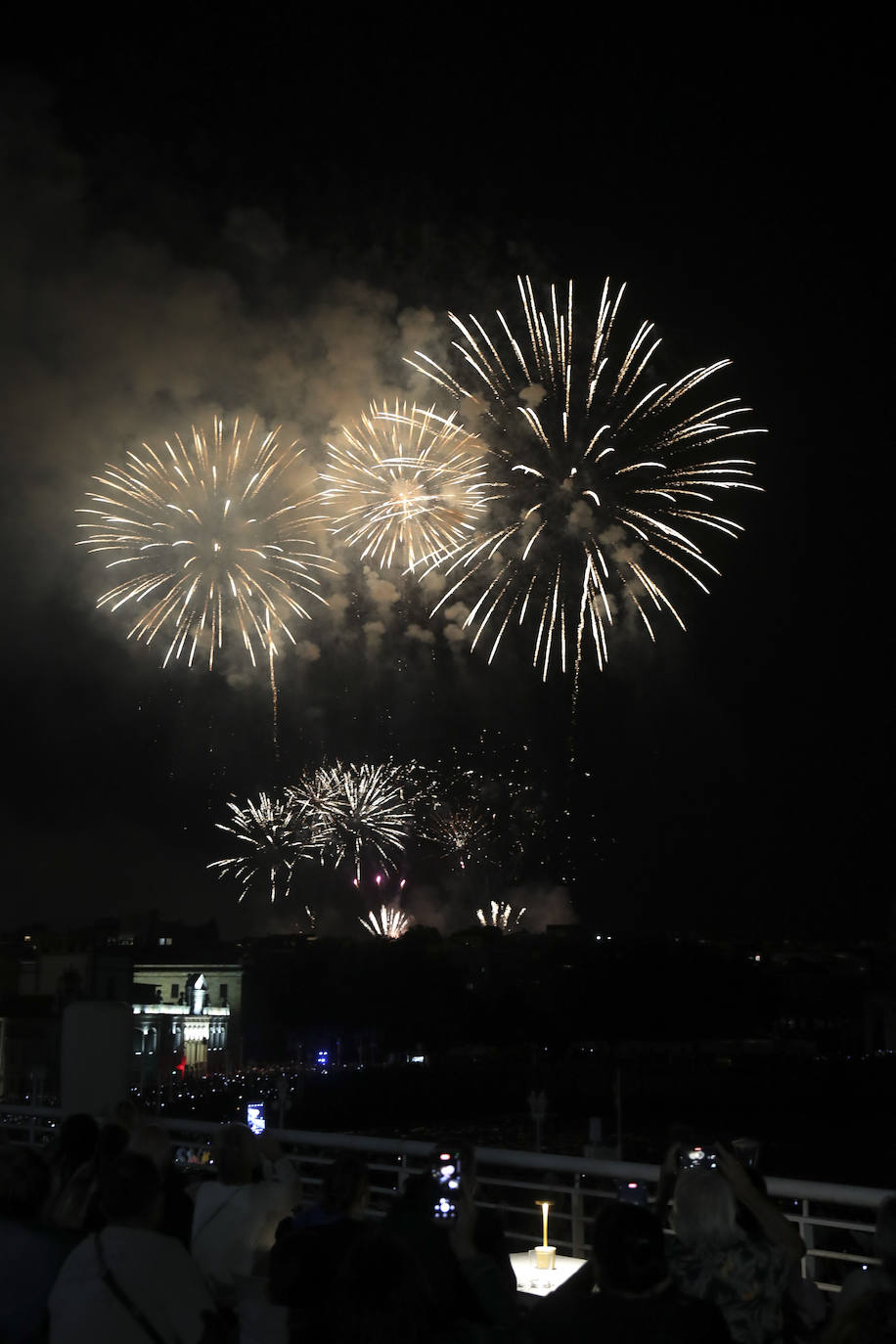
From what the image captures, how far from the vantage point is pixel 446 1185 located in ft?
15.4

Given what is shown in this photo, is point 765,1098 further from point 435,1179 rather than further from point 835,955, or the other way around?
point 435,1179

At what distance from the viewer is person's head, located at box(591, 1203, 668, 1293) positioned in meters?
3.10

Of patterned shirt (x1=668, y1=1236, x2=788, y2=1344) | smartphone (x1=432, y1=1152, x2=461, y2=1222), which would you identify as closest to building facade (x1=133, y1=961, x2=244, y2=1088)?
smartphone (x1=432, y1=1152, x2=461, y2=1222)

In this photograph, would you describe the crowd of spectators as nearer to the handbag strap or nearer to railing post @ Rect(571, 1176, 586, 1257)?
the handbag strap

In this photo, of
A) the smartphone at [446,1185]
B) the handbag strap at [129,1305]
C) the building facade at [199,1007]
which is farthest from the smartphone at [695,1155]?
the building facade at [199,1007]

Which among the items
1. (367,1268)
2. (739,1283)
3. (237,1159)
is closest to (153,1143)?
(237,1159)

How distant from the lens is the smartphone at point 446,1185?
452cm

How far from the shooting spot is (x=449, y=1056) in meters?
71.6

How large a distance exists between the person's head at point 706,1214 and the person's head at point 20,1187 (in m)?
2.09

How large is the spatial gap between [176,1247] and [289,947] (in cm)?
7186

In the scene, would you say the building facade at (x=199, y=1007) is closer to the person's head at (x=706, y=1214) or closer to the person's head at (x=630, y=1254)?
the person's head at (x=706, y=1214)

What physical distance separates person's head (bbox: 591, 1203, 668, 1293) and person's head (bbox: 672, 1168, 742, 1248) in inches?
19.3

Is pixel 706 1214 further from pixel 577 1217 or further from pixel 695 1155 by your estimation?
pixel 577 1217

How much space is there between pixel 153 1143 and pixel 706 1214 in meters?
2.39
